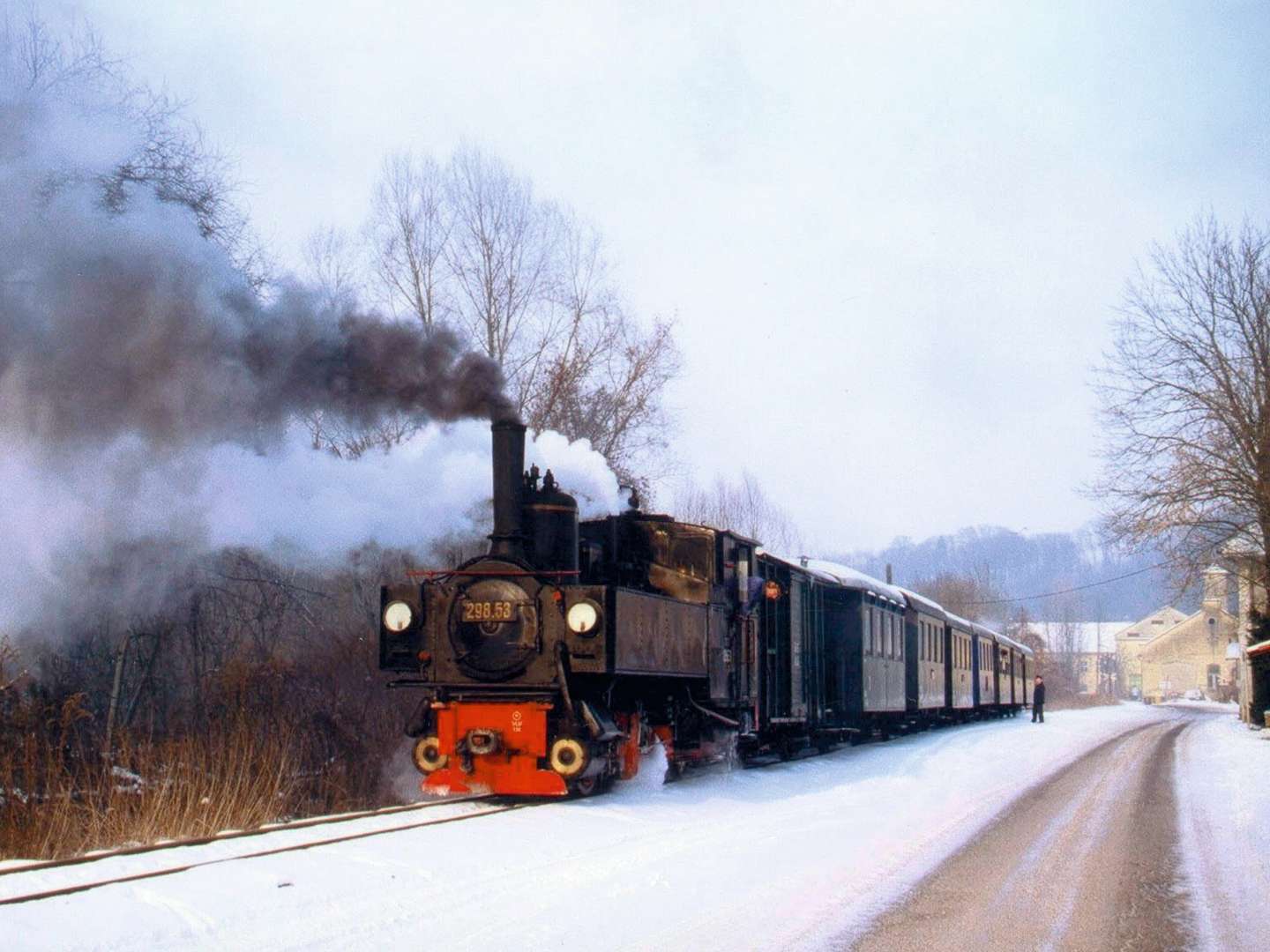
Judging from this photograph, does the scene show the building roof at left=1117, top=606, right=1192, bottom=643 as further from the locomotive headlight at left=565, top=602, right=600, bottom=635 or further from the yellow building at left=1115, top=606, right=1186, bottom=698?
the locomotive headlight at left=565, top=602, right=600, bottom=635

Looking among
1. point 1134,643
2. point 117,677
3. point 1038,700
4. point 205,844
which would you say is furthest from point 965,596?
point 205,844

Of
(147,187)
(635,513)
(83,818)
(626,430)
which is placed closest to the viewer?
(83,818)

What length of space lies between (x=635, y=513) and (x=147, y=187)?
770cm

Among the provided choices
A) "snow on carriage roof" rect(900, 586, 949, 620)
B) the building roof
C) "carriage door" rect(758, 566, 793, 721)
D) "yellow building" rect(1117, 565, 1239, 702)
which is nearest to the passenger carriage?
"snow on carriage roof" rect(900, 586, 949, 620)

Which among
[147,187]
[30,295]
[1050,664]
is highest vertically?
[147,187]

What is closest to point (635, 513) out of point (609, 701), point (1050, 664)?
point (609, 701)

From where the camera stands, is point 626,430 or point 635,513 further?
point 626,430

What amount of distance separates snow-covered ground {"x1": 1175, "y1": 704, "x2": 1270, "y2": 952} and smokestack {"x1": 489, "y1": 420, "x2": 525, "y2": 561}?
5929 millimetres

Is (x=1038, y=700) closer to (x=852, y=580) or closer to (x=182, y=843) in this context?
(x=852, y=580)

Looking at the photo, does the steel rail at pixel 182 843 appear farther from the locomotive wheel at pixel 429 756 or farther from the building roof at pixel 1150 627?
the building roof at pixel 1150 627

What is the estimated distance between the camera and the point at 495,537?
37.0ft

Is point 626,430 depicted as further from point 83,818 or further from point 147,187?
point 83,818

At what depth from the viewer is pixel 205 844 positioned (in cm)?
819

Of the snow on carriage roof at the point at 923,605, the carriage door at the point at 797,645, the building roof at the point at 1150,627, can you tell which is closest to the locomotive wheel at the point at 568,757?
the carriage door at the point at 797,645
